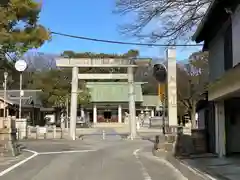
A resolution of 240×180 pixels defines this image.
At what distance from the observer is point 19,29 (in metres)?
21.5

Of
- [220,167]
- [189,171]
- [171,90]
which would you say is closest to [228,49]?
[220,167]

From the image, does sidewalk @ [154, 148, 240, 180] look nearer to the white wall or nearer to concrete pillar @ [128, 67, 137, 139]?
the white wall

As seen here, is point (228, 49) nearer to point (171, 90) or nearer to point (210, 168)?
point (210, 168)

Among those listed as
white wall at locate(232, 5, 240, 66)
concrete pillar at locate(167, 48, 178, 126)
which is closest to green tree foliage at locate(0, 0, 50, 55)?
concrete pillar at locate(167, 48, 178, 126)

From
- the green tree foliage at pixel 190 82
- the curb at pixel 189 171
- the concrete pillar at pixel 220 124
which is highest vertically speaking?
the green tree foliage at pixel 190 82

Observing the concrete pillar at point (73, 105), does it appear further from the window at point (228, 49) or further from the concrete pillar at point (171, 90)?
the window at point (228, 49)

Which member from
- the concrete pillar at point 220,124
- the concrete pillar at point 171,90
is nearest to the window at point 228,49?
the concrete pillar at point 220,124

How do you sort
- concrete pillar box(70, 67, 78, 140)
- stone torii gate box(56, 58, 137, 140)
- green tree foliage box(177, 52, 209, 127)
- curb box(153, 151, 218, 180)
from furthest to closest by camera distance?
green tree foliage box(177, 52, 209, 127), stone torii gate box(56, 58, 137, 140), concrete pillar box(70, 67, 78, 140), curb box(153, 151, 218, 180)

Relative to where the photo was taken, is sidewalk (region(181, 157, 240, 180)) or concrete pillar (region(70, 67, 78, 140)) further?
concrete pillar (region(70, 67, 78, 140))

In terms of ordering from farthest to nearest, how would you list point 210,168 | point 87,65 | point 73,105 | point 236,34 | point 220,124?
1. point 87,65
2. point 73,105
3. point 220,124
4. point 210,168
5. point 236,34

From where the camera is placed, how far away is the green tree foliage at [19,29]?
1992cm

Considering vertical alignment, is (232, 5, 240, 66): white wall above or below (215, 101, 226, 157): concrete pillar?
above

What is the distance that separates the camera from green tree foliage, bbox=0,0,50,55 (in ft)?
65.4

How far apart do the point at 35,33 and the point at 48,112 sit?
58.3 meters
